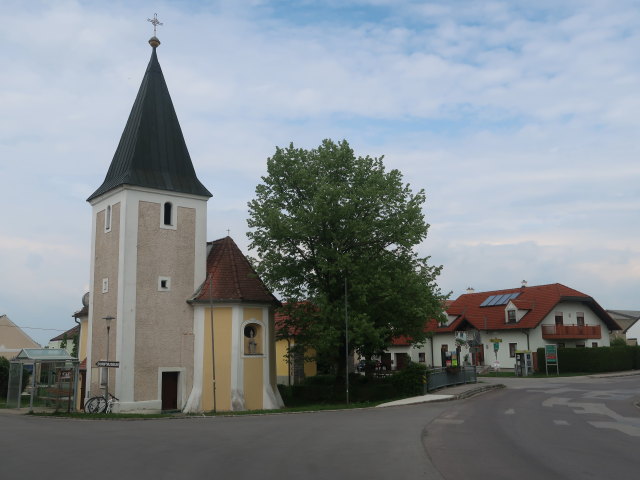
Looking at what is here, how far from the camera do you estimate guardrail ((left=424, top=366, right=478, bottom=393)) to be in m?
30.5

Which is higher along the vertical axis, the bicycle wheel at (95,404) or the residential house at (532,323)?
the residential house at (532,323)

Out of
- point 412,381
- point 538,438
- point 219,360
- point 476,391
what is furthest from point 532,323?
point 538,438

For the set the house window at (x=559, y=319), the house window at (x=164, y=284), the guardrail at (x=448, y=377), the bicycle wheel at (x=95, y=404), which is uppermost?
the house window at (x=164, y=284)

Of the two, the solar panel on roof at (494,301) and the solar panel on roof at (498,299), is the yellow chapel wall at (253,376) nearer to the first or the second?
the solar panel on roof at (498,299)

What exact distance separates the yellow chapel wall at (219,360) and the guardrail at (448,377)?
9.41m

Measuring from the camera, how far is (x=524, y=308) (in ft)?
169

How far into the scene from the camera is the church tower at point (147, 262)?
2847 centimetres

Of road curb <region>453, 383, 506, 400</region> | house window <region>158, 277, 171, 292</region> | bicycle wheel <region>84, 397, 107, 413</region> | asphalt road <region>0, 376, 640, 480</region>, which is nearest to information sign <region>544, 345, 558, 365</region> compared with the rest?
road curb <region>453, 383, 506, 400</region>

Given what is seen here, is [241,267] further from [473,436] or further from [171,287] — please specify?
[473,436]

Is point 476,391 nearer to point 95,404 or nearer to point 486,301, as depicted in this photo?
point 95,404

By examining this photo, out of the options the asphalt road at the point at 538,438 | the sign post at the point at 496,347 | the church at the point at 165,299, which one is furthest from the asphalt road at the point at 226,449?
the sign post at the point at 496,347

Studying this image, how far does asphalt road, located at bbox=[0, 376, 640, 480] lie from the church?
541cm

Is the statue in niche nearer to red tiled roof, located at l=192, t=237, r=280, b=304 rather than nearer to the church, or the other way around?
the church

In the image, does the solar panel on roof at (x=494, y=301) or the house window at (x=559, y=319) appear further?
the solar panel on roof at (x=494, y=301)
